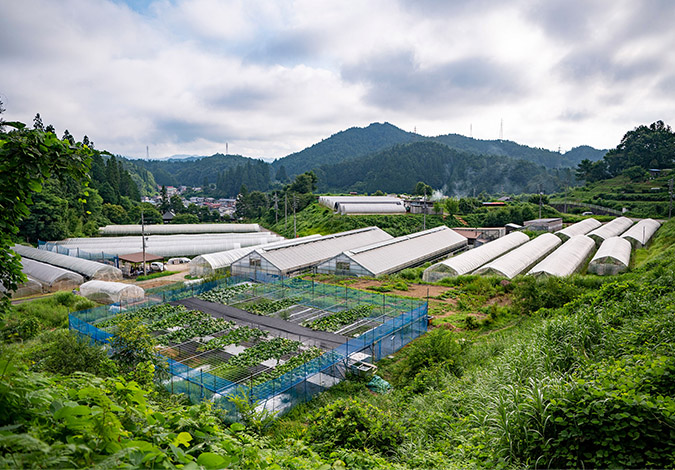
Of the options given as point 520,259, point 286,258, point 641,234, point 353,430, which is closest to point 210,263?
point 286,258

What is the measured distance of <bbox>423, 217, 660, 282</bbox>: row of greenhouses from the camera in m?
24.9

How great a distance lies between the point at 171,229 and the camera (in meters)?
49.3

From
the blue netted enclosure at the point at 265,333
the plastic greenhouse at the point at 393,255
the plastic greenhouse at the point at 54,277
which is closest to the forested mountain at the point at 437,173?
the plastic greenhouse at the point at 393,255

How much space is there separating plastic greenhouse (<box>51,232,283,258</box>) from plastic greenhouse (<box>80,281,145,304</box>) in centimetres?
1292

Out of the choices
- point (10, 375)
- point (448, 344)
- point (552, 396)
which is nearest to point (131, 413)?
point (10, 375)

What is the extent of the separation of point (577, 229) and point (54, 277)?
5279cm

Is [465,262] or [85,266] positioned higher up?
[465,262]

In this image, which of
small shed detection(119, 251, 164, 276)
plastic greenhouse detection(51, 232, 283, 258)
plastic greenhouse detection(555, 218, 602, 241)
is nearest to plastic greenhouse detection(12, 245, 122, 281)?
small shed detection(119, 251, 164, 276)

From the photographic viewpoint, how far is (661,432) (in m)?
3.98

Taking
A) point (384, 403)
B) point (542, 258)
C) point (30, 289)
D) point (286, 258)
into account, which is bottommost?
point (30, 289)

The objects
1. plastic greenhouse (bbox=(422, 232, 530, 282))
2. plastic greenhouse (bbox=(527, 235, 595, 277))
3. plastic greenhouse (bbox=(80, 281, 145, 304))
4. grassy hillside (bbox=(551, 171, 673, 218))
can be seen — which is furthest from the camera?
grassy hillside (bbox=(551, 171, 673, 218))

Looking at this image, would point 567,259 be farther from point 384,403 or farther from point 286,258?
point 384,403

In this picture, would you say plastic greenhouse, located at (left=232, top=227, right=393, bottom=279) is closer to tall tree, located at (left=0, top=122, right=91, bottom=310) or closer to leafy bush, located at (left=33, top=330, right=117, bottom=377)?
leafy bush, located at (left=33, top=330, right=117, bottom=377)

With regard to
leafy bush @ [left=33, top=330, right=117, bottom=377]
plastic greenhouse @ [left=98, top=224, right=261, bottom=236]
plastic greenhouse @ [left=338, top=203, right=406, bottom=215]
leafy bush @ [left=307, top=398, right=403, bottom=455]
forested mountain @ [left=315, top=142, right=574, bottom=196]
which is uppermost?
forested mountain @ [left=315, top=142, right=574, bottom=196]
